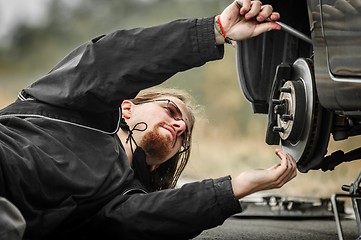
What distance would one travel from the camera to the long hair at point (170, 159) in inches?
137

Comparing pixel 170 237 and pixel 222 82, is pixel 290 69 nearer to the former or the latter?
pixel 170 237

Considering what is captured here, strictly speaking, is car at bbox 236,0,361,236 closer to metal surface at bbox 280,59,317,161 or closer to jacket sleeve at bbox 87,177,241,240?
metal surface at bbox 280,59,317,161

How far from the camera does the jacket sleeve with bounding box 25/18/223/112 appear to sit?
9.53 feet

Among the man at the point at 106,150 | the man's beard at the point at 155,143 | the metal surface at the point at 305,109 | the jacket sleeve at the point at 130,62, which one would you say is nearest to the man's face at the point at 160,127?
the man's beard at the point at 155,143

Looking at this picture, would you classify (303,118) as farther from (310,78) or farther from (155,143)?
(155,143)

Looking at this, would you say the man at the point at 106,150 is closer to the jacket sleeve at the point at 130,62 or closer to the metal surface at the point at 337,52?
the jacket sleeve at the point at 130,62

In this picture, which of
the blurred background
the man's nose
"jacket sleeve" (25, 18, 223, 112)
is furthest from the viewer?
the blurred background

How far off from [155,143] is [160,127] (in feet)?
0.20

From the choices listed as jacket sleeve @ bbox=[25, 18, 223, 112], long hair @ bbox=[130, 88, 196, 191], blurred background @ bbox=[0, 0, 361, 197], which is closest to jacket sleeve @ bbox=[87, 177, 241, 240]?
jacket sleeve @ bbox=[25, 18, 223, 112]

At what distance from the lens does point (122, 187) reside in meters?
3.04

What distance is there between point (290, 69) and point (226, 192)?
0.86 meters

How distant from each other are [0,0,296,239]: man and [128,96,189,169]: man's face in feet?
0.41

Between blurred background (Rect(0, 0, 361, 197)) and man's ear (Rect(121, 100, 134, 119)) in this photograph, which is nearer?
man's ear (Rect(121, 100, 134, 119))

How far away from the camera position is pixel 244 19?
3.00 m
